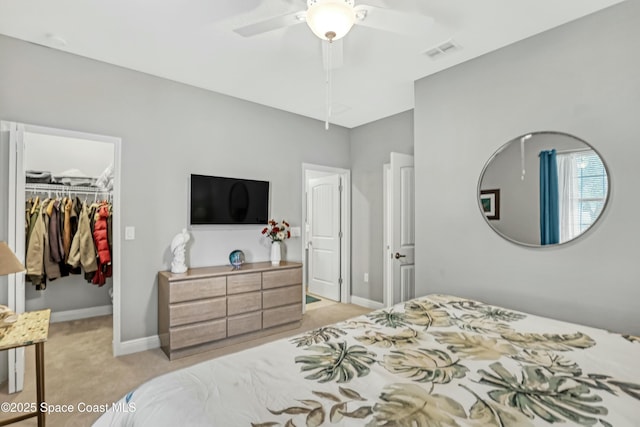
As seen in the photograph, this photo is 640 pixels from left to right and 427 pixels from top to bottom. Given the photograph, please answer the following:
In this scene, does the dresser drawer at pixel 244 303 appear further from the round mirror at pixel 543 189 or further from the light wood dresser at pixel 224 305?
the round mirror at pixel 543 189

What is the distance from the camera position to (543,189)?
2.29 meters

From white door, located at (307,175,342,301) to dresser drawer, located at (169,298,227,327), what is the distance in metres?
2.18

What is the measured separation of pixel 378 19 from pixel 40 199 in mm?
4360

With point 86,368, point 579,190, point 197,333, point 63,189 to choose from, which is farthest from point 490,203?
point 63,189

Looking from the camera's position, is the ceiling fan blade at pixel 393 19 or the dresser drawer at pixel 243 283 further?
the dresser drawer at pixel 243 283

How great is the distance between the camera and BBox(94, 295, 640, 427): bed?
940 mm

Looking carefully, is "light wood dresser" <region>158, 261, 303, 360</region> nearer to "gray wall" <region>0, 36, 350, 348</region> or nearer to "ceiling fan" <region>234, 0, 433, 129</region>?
"gray wall" <region>0, 36, 350, 348</region>

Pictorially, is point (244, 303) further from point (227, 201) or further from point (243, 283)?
point (227, 201)

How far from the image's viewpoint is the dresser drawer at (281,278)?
11.2 ft

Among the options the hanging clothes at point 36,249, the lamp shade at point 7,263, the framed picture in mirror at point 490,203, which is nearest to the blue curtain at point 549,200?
the framed picture in mirror at point 490,203

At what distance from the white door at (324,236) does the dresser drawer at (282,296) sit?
131 centimetres

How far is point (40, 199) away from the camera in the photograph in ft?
12.5

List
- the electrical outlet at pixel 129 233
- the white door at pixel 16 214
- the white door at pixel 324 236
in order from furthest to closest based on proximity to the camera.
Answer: the white door at pixel 324 236 → the electrical outlet at pixel 129 233 → the white door at pixel 16 214

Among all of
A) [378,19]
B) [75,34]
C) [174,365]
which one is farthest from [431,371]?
[75,34]
